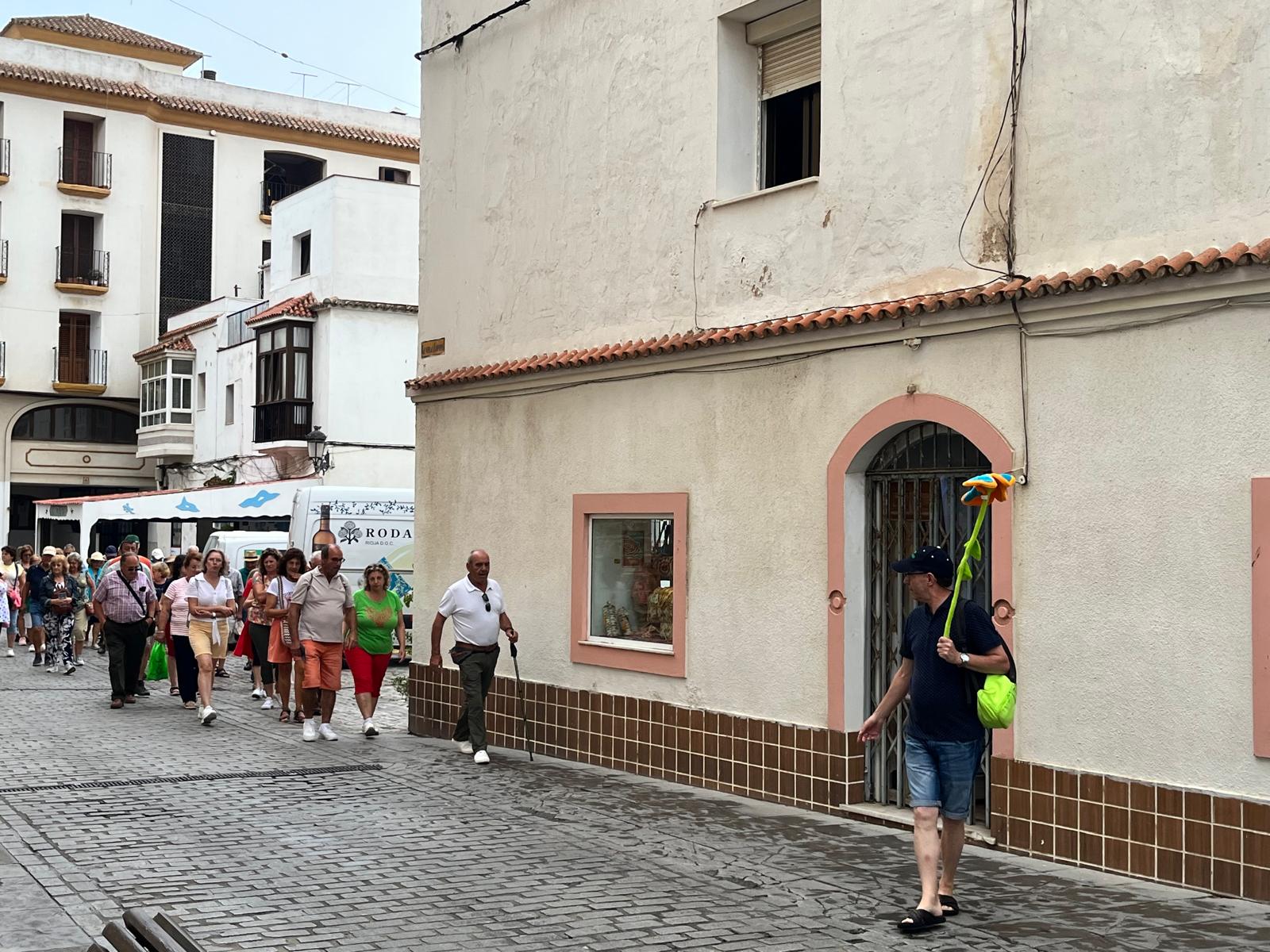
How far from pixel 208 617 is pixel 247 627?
92.1 inches

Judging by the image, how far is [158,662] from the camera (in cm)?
1783

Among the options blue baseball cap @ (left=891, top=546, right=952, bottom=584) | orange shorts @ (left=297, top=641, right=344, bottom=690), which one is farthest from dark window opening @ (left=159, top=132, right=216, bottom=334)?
blue baseball cap @ (left=891, top=546, right=952, bottom=584)

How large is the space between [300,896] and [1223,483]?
197 inches

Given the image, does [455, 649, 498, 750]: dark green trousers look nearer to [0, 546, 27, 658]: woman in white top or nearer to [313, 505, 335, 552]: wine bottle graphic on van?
[313, 505, 335, 552]: wine bottle graphic on van

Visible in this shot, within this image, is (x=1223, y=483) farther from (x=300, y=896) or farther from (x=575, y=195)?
(x=575, y=195)

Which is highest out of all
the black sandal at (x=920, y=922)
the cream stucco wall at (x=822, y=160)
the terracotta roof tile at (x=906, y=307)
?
the cream stucco wall at (x=822, y=160)

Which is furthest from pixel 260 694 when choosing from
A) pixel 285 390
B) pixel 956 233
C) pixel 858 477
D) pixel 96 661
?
pixel 285 390

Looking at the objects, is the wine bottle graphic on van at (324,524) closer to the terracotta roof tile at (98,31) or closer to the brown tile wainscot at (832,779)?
the brown tile wainscot at (832,779)

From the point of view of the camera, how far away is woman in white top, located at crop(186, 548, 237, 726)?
15828 millimetres

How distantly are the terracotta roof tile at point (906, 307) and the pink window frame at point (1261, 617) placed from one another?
1116 millimetres

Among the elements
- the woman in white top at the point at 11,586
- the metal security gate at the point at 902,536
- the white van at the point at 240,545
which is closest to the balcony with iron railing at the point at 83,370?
the woman in white top at the point at 11,586

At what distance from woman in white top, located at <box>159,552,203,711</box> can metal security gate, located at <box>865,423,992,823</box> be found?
899 centimetres

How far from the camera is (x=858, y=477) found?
1025 centimetres

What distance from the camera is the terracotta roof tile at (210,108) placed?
46.7m
